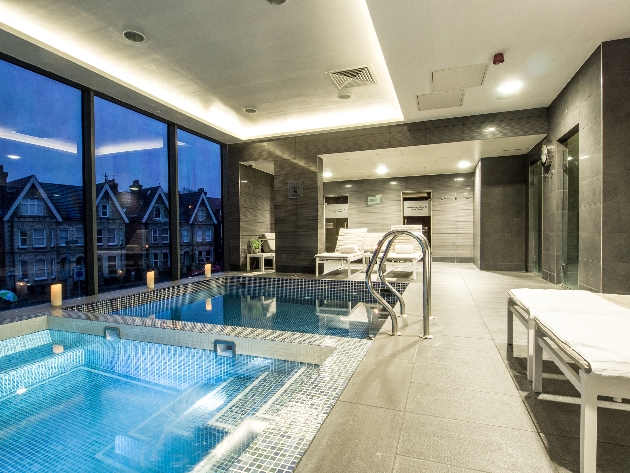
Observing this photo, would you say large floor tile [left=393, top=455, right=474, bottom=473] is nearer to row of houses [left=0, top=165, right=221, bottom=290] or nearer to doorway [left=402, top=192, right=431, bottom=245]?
row of houses [left=0, top=165, right=221, bottom=290]

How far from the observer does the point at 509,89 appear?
486cm

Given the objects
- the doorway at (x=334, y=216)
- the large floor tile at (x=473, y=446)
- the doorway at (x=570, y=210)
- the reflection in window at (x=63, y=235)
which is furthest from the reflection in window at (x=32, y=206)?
the doorway at (x=334, y=216)

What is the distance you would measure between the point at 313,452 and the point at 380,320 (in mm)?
2799

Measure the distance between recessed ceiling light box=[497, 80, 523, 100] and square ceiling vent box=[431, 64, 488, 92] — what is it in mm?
422

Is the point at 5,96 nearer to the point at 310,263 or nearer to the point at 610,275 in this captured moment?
the point at 310,263

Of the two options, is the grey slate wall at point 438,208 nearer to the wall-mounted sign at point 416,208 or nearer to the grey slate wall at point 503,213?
the wall-mounted sign at point 416,208

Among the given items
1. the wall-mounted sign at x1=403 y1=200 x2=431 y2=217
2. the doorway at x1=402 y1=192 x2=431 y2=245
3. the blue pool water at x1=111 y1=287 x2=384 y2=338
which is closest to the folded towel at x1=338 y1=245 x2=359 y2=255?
the blue pool water at x1=111 y1=287 x2=384 y2=338

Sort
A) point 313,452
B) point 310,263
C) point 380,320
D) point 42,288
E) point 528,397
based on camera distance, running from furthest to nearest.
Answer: point 310,263 → point 42,288 → point 380,320 → point 528,397 → point 313,452

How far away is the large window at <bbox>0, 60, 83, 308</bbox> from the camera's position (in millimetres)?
4004

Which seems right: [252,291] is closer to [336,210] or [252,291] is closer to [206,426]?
[206,426]

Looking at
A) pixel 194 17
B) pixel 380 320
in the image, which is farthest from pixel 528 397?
pixel 194 17

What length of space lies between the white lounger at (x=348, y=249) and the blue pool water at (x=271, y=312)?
3.40ft

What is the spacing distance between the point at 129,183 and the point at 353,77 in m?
4.11

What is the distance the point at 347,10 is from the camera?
3332mm
